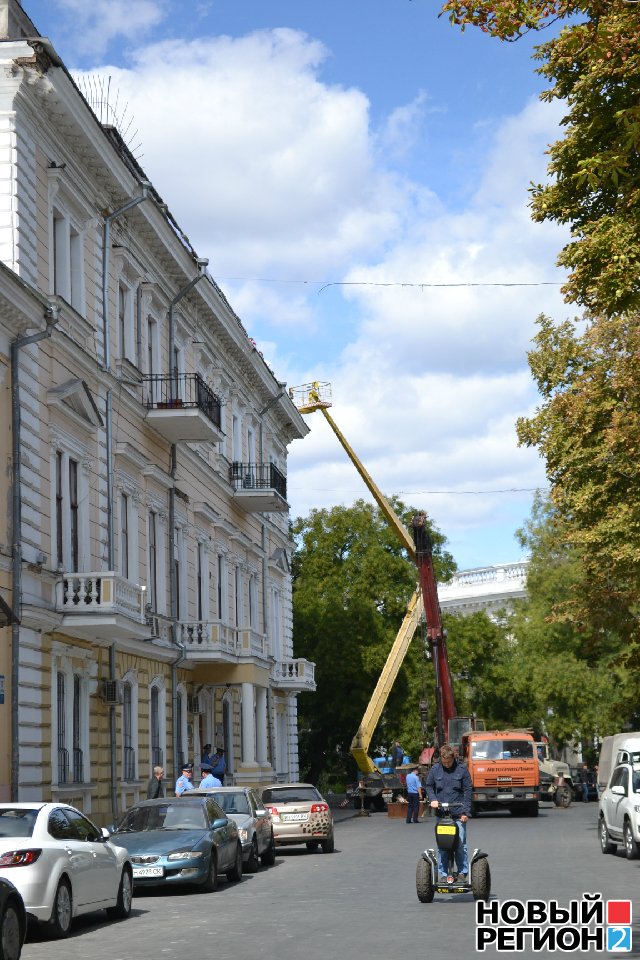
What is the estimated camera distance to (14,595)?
79.6 feet

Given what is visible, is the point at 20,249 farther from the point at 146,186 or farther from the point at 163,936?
the point at 163,936

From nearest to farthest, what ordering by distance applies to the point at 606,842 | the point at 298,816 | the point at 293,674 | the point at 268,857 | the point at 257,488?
the point at 606,842
the point at 268,857
the point at 298,816
the point at 257,488
the point at 293,674

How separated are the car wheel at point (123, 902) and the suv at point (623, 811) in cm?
872

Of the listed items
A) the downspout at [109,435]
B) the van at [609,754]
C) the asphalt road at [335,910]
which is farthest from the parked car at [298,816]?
the van at [609,754]

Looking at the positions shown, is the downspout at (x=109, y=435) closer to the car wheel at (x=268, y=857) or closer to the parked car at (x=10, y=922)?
the car wheel at (x=268, y=857)

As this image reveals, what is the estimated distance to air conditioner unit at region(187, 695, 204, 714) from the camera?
38.1m

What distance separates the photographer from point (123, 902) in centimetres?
1698

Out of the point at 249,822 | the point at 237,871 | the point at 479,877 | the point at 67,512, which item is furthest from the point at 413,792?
the point at 479,877

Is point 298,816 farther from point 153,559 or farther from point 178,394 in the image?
point 178,394

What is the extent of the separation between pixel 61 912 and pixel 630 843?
36.3 ft

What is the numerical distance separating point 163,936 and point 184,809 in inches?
238

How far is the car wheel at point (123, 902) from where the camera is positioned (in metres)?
16.9

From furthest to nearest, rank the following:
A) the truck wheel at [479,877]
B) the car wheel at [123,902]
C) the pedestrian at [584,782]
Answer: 1. the pedestrian at [584,782]
2. the car wheel at [123,902]
3. the truck wheel at [479,877]

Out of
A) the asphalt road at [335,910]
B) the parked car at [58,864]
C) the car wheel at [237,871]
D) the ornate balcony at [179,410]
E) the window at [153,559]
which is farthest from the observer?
the window at [153,559]
